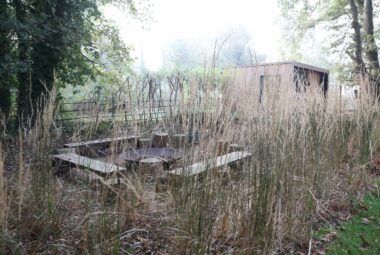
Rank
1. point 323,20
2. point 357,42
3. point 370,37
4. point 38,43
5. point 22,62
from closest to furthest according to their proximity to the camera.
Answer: point 22,62 < point 38,43 < point 370,37 < point 357,42 < point 323,20

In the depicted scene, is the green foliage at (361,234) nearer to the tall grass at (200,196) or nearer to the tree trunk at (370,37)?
the tall grass at (200,196)

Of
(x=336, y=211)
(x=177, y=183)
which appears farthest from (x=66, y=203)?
(x=336, y=211)

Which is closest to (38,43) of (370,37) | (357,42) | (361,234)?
(361,234)

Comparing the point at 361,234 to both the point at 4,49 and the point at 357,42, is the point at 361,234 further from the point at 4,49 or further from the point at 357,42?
the point at 357,42

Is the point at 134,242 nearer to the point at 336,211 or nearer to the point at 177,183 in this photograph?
the point at 177,183

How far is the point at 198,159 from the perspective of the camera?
64.7 inches

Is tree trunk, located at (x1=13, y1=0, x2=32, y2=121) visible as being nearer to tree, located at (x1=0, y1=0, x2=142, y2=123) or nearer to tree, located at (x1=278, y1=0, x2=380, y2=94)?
tree, located at (x1=0, y1=0, x2=142, y2=123)

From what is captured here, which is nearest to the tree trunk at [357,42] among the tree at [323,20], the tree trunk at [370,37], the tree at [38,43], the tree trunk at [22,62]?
the tree trunk at [370,37]

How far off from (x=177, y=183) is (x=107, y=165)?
520 mm

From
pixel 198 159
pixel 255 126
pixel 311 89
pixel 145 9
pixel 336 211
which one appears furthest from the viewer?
pixel 145 9

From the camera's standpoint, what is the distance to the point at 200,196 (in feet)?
5.01

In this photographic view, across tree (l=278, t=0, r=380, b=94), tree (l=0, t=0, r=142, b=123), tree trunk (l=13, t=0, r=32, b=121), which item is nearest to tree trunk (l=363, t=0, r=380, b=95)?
tree (l=278, t=0, r=380, b=94)

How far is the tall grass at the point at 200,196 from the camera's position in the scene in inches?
61.4

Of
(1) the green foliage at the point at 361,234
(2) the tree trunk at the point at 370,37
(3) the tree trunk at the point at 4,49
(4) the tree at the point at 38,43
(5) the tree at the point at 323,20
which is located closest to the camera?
(1) the green foliage at the point at 361,234
